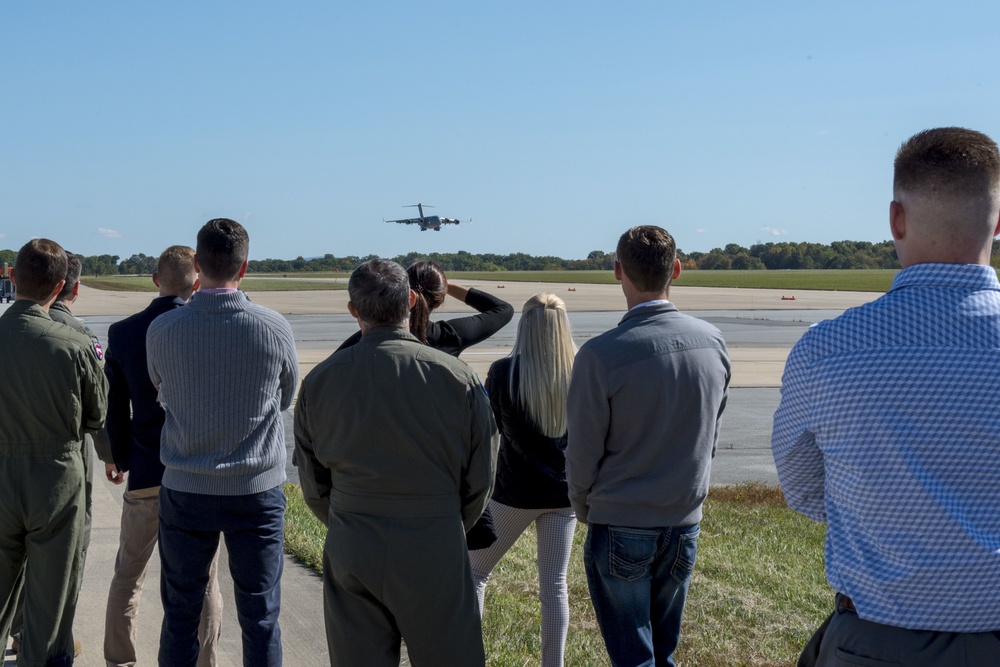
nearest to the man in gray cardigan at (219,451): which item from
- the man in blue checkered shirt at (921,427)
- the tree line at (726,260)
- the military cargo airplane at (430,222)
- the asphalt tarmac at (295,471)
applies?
the asphalt tarmac at (295,471)

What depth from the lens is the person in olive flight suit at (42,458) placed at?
423 centimetres

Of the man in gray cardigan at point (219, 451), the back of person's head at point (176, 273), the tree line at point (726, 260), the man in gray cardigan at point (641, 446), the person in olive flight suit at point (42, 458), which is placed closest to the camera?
the man in gray cardigan at point (641, 446)

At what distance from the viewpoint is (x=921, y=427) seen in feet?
6.78

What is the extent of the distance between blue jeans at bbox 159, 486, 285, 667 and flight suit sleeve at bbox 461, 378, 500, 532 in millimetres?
1085

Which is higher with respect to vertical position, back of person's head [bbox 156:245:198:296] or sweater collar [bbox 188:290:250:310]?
back of person's head [bbox 156:245:198:296]

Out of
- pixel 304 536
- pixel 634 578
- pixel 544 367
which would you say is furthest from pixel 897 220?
pixel 304 536

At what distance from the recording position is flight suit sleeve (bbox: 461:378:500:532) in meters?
3.38

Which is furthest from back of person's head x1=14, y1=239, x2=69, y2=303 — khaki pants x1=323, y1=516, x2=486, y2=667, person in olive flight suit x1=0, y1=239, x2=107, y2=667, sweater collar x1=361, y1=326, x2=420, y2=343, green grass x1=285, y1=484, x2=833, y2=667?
green grass x1=285, y1=484, x2=833, y2=667

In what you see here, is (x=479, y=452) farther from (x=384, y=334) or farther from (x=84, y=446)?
(x=84, y=446)

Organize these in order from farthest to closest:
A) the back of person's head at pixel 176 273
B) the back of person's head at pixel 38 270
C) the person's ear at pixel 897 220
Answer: the back of person's head at pixel 176 273
the back of person's head at pixel 38 270
the person's ear at pixel 897 220

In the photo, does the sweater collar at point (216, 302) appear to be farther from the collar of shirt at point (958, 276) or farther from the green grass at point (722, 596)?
the collar of shirt at point (958, 276)

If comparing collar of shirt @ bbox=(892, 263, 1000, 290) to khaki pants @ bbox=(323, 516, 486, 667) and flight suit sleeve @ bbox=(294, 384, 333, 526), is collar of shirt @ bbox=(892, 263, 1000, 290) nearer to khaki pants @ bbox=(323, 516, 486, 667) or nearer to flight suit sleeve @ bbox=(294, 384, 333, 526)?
khaki pants @ bbox=(323, 516, 486, 667)

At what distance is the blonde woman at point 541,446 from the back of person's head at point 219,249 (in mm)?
1346

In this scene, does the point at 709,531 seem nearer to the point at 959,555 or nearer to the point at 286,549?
the point at 286,549
